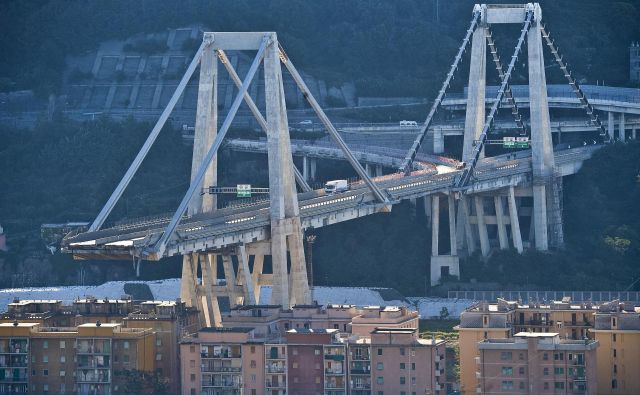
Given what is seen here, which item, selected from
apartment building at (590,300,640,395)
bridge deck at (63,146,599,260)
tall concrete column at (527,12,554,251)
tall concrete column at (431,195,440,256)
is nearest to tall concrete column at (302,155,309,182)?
bridge deck at (63,146,599,260)

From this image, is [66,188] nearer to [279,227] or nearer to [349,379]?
[279,227]

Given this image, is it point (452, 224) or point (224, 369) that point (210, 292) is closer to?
point (224, 369)

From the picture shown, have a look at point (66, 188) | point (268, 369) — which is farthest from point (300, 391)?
point (66, 188)

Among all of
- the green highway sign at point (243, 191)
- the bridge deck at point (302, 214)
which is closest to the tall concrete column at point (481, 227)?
the bridge deck at point (302, 214)

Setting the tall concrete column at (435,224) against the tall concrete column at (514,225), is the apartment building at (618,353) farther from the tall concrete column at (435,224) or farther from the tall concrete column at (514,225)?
the tall concrete column at (514,225)

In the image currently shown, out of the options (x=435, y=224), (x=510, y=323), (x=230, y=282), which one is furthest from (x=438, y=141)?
(x=510, y=323)

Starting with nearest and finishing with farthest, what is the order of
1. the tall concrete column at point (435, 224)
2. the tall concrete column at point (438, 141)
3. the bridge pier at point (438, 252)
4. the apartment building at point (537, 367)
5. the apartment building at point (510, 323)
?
the apartment building at point (537, 367) → the apartment building at point (510, 323) → the bridge pier at point (438, 252) → the tall concrete column at point (435, 224) → the tall concrete column at point (438, 141)
